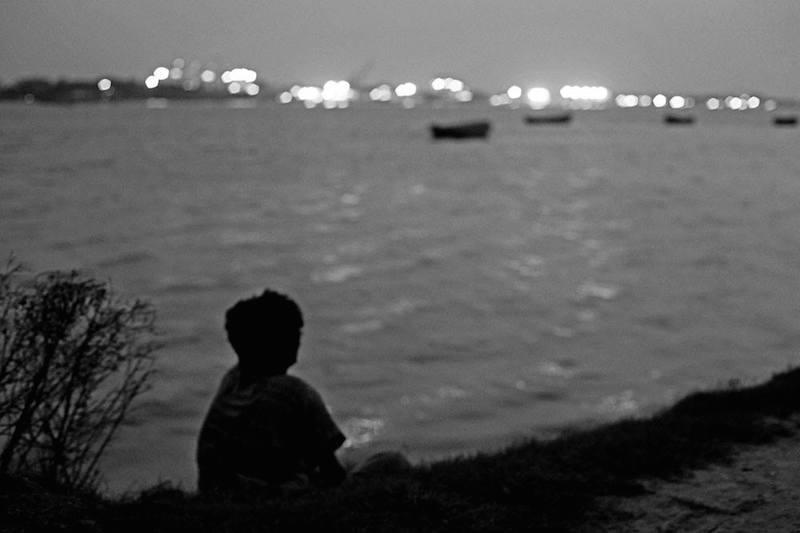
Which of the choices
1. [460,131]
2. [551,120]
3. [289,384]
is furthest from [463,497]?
[551,120]

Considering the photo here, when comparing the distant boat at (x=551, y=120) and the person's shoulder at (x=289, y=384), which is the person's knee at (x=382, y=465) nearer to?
the person's shoulder at (x=289, y=384)

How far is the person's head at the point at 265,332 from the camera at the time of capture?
4.35 meters

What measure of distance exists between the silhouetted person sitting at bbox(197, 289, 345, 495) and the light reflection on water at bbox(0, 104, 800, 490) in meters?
3.83

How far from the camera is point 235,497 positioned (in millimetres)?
4285

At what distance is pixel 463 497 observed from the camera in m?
4.30

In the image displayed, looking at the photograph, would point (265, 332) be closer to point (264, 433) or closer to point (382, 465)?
point (264, 433)

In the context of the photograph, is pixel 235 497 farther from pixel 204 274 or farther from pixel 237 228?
pixel 237 228

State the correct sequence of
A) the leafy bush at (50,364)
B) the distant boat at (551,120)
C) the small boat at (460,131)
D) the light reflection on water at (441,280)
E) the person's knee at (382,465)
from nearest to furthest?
the leafy bush at (50,364), the person's knee at (382,465), the light reflection on water at (441,280), the small boat at (460,131), the distant boat at (551,120)

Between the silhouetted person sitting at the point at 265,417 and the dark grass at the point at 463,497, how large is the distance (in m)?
0.20

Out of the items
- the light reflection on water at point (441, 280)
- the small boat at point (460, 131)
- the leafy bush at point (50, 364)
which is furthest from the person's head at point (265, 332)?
the small boat at point (460, 131)

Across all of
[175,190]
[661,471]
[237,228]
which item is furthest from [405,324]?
[175,190]

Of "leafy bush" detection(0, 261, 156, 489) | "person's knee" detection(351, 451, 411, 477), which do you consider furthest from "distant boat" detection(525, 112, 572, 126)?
"leafy bush" detection(0, 261, 156, 489)

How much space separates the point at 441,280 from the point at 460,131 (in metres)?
72.8

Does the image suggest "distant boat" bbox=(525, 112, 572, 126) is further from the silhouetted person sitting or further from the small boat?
the silhouetted person sitting
